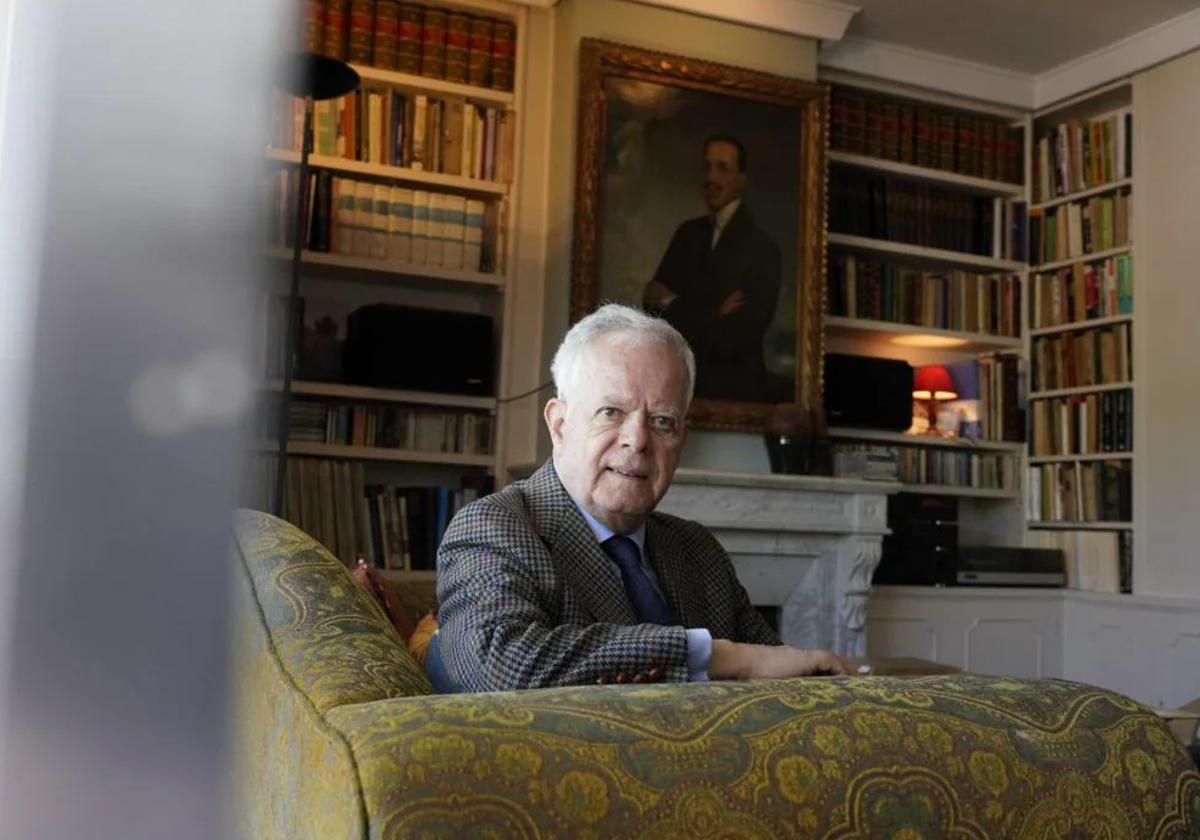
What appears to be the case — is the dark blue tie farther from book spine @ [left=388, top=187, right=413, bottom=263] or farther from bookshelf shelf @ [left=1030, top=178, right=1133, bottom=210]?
bookshelf shelf @ [left=1030, top=178, right=1133, bottom=210]

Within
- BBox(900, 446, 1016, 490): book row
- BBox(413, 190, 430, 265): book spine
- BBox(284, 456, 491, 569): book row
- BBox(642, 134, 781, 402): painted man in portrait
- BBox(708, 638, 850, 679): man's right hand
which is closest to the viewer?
BBox(708, 638, 850, 679): man's right hand

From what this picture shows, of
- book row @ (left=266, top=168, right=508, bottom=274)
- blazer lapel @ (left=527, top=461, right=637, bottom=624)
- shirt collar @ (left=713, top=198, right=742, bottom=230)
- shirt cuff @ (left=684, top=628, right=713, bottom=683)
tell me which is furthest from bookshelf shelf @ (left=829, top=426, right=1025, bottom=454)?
shirt cuff @ (left=684, top=628, right=713, bottom=683)

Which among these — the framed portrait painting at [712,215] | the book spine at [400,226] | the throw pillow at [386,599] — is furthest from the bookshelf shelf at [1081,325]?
the throw pillow at [386,599]

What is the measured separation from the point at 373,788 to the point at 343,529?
11.4ft

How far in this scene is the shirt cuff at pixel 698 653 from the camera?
4.40 ft

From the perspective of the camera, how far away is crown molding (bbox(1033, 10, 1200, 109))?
466 centimetres

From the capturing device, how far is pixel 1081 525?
5.09m

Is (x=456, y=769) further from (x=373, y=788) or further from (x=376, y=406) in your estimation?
(x=376, y=406)

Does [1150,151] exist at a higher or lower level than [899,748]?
higher

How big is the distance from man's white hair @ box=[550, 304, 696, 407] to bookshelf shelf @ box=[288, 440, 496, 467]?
97.2 inches

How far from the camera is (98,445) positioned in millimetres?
305

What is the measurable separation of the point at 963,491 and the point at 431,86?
278cm

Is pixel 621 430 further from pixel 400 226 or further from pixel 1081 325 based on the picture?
pixel 1081 325

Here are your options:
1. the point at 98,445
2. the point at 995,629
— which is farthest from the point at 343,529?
the point at 98,445
